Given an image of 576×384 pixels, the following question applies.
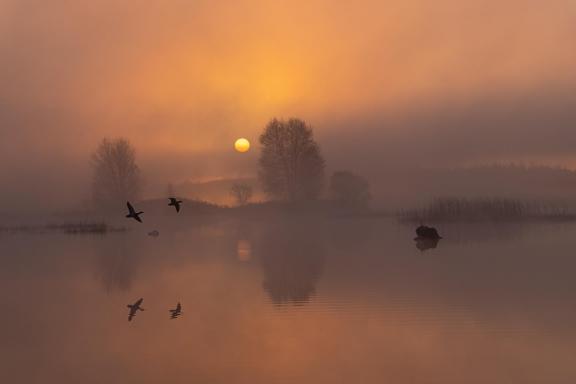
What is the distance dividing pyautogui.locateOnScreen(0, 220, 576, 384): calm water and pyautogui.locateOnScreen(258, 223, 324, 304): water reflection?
0.30 feet

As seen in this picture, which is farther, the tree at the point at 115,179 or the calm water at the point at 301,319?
the tree at the point at 115,179

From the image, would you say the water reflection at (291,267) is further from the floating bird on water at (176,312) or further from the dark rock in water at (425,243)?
the dark rock in water at (425,243)

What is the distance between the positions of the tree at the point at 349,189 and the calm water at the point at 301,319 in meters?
Answer: 42.1

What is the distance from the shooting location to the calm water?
919 cm

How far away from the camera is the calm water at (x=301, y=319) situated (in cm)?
919

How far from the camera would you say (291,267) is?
21969mm

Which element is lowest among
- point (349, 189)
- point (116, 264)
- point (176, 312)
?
point (176, 312)

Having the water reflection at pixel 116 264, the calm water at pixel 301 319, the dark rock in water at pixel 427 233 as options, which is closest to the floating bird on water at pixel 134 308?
the calm water at pixel 301 319

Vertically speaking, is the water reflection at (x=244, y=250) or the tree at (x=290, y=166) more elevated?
the tree at (x=290, y=166)

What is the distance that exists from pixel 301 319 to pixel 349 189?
56.1 metres

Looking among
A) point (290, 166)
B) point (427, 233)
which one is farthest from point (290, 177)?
point (427, 233)

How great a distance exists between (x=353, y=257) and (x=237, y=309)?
1140cm

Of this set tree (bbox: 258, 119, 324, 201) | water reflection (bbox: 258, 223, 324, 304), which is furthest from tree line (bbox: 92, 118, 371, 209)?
water reflection (bbox: 258, 223, 324, 304)

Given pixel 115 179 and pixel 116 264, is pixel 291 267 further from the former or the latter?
pixel 115 179
